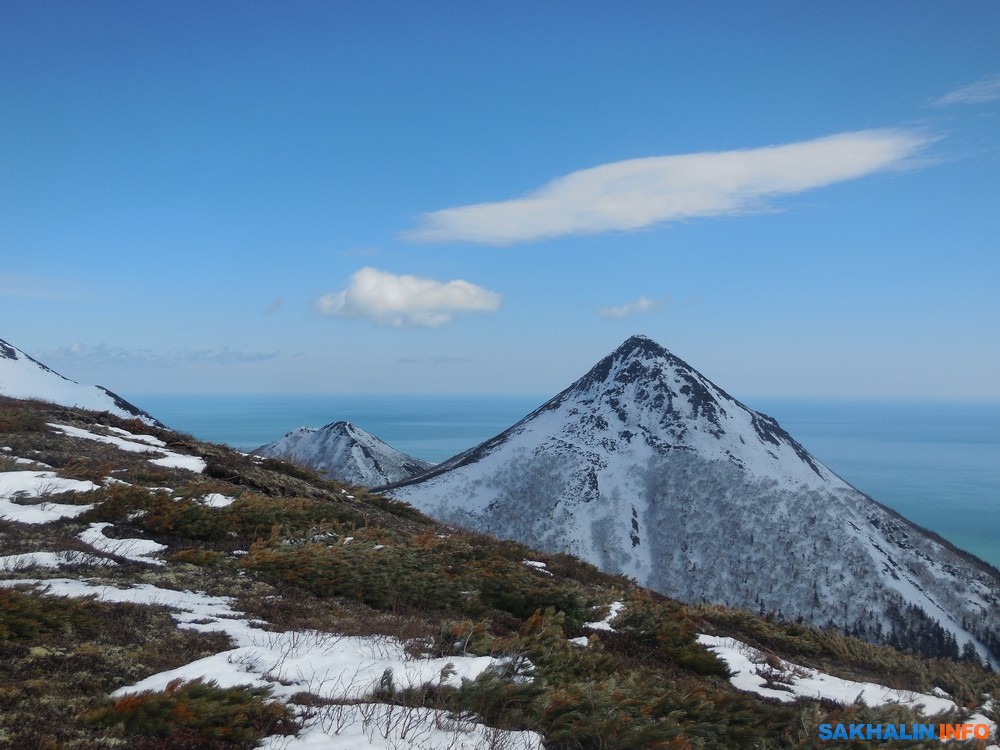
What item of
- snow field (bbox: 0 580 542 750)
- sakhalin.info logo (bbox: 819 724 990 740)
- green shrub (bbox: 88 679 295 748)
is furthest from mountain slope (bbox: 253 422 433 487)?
green shrub (bbox: 88 679 295 748)

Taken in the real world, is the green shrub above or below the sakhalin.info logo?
above

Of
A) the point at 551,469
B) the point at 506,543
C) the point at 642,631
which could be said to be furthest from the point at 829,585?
the point at 642,631

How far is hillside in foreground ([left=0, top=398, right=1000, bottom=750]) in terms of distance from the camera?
490 centimetres

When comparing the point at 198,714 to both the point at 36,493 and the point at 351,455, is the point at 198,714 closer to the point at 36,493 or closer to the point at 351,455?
the point at 36,493

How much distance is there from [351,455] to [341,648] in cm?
12710

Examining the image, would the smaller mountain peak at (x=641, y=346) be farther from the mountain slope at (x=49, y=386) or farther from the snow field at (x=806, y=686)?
the snow field at (x=806, y=686)

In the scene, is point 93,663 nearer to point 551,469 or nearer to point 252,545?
point 252,545

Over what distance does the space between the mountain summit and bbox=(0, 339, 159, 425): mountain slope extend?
3822 centimetres

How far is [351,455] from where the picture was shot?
129500 millimetres

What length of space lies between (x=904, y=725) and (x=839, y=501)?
90938mm

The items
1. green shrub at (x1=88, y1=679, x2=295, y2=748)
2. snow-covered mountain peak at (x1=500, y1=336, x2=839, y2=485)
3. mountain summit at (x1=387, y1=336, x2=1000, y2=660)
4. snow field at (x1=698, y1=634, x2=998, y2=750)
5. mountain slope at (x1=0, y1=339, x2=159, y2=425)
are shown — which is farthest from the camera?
snow-covered mountain peak at (x1=500, y1=336, x2=839, y2=485)

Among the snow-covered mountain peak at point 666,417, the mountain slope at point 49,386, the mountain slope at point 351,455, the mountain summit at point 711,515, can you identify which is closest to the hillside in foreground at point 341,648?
the mountain summit at point 711,515

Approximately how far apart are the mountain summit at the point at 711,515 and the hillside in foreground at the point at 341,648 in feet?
170

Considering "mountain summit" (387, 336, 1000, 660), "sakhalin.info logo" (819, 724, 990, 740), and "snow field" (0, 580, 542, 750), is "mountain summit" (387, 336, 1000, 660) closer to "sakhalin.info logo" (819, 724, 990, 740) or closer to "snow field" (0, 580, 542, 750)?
"sakhalin.info logo" (819, 724, 990, 740)
